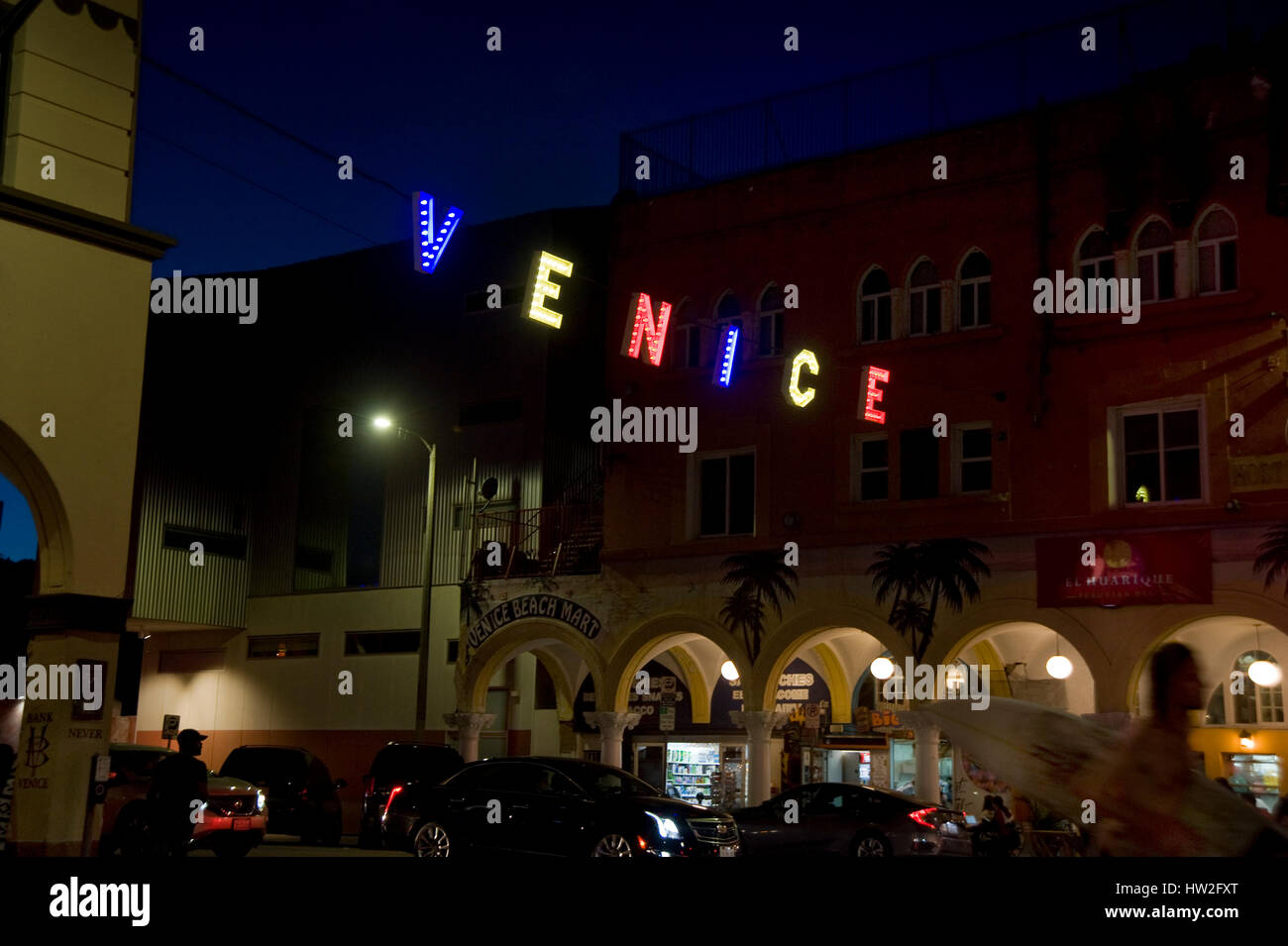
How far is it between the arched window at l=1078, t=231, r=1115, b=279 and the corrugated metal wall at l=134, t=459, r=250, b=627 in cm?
2321

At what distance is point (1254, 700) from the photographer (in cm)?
2538

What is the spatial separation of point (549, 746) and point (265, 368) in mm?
14124

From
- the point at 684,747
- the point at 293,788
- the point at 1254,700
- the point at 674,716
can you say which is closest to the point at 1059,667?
the point at 1254,700

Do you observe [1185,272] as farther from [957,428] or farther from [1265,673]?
[1265,673]

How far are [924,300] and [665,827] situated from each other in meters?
12.2

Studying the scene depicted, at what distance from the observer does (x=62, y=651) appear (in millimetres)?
17266

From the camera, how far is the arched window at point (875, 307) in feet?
86.3

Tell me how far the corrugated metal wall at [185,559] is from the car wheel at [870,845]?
68.9 feet

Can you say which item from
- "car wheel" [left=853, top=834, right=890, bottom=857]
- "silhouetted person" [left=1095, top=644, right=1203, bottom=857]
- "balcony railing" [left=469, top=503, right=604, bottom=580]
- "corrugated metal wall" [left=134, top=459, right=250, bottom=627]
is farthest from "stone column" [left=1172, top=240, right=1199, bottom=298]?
"corrugated metal wall" [left=134, top=459, right=250, bottom=627]

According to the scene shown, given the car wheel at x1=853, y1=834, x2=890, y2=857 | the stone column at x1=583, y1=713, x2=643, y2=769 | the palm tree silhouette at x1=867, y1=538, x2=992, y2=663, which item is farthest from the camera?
the stone column at x1=583, y1=713, x2=643, y2=769

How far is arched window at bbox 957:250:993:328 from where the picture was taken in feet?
82.7

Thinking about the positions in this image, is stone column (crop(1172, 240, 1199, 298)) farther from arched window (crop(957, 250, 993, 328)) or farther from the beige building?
the beige building

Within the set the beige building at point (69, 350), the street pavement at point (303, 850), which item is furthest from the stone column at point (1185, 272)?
the beige building at point (69, 350)
